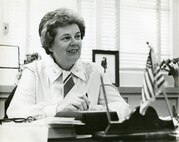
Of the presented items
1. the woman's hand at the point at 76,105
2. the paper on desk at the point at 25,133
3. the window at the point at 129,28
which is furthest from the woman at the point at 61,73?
the window at the point at 129,28

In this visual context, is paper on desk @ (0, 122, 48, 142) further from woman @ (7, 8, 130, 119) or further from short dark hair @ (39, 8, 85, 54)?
short dark hair @ (39, 8, 85, 54)

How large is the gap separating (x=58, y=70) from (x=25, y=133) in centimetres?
59

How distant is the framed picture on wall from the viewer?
2.20 metres

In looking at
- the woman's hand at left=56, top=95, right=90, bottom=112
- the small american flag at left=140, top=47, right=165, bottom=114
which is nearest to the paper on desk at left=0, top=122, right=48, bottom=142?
the woman's hand at left=56, top=95, right=90, bottom=112

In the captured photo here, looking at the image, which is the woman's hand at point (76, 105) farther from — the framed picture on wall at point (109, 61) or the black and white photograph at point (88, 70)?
the framed picture on wall at point (109, 61)

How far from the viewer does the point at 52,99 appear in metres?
1.36

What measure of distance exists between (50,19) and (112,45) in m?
0.95

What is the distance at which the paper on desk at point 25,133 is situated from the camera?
0.76 meters

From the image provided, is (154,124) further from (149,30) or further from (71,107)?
(149,30)

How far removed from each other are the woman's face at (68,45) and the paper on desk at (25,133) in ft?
1.77

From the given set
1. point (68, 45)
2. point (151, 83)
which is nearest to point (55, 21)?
point (68, 45)

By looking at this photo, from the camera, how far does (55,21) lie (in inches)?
55.3

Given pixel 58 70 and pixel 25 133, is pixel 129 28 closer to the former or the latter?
pixel 58 70

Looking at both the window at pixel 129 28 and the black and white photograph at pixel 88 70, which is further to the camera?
the window at pixel 129 28
